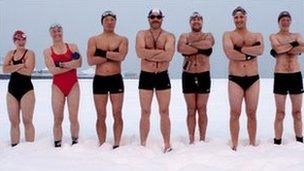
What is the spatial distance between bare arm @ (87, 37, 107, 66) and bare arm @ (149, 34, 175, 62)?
87 cm

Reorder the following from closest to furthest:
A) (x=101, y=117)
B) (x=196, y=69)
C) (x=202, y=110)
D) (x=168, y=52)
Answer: (x=168, y=52)
(x=101, y=117)
(x=196, y=69)
(x=202, y=110)

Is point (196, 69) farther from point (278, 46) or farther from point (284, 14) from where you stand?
point (284, 14)

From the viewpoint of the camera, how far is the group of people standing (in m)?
6.54

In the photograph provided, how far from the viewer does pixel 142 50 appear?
645cm

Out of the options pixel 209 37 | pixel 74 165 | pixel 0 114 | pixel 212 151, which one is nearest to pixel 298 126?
pixel 212 151

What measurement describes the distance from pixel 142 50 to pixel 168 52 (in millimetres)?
421

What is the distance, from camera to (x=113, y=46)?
6738 millimetres

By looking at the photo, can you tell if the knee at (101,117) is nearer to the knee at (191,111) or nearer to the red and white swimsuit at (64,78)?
the red and white swimsuit at (64,78)

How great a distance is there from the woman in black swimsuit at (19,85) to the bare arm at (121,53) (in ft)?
4.78

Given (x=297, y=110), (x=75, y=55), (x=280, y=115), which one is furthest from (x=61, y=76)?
(x=297, y=110)

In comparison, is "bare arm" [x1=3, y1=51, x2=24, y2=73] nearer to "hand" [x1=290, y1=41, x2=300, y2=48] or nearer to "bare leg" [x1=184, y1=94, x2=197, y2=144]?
"bare leg" [x1=184, y1=94, x2=197, y2=144]

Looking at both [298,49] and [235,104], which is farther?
[298,49]

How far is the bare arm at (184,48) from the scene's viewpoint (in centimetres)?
669

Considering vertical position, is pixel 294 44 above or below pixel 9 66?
above
